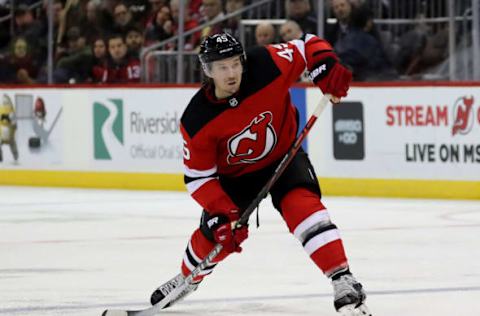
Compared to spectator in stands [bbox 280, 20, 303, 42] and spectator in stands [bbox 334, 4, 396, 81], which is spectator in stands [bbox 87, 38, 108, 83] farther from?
spectator in stands [bbox 334, 4, 396, 81]

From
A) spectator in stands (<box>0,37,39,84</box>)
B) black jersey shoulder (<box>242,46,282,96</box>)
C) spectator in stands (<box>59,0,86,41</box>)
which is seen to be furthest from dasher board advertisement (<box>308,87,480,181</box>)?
black jersey shoulder (<box>242,46,282,96</box>)

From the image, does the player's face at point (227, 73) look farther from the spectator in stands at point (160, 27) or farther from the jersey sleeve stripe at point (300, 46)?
the spectator in stands at point (160, 27)

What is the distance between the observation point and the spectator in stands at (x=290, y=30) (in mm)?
11125

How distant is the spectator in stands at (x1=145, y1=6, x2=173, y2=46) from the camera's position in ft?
40.9

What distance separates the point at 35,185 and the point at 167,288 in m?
7.68

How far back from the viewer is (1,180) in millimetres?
13148

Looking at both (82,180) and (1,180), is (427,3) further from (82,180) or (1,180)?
(1,180)

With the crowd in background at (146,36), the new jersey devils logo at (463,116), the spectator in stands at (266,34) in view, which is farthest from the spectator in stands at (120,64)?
the new jersey devils logo at (463,116)

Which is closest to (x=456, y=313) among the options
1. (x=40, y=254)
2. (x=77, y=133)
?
(x=40, y=254)

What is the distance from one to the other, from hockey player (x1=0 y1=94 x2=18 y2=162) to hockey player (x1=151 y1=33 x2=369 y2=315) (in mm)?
8149

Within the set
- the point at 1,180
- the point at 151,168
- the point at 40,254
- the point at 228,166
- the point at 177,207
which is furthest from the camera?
the point at 1,180

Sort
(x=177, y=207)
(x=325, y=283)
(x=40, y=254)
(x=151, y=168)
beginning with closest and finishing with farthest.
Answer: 1. (x=325, y=283)
2. (x=40, y=254)
3. (x=177, y=207)
4. (x=151, y=168)

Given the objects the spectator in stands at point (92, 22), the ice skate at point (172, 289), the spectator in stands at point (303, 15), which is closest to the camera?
the ice skate at point (172, 289)

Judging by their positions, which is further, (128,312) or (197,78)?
(197,78)
